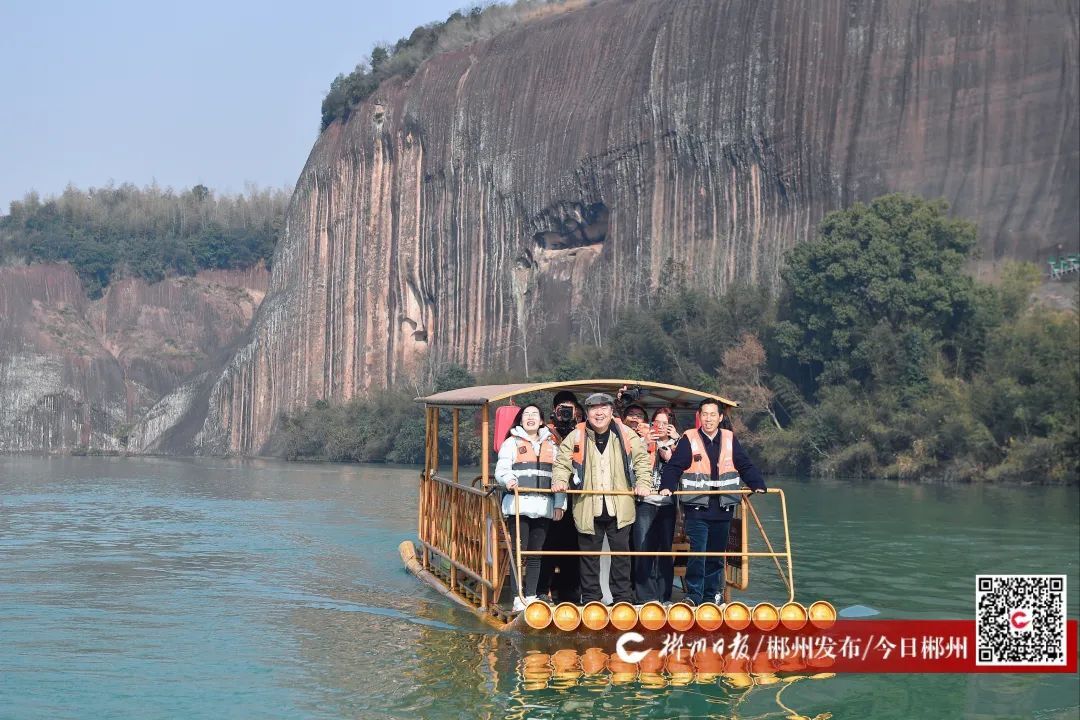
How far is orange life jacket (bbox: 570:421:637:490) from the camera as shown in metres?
14.0

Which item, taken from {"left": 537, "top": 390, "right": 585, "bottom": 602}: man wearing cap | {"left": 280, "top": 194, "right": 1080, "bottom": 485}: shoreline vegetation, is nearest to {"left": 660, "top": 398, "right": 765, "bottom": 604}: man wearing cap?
{"left": 537, "top": 390, "right": 585, "bottom": 602}: man wearing cap

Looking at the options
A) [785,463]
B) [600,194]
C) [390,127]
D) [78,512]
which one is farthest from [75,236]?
[78,512]

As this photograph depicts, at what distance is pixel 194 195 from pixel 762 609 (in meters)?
154

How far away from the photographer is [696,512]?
1411 centimetres

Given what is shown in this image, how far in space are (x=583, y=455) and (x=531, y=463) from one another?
0.51m

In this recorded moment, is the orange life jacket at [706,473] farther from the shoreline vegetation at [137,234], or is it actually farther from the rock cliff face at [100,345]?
the shoreline vegetation at [137,234]

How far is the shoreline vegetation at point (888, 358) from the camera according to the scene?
44.3m

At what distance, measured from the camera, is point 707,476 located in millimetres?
13859

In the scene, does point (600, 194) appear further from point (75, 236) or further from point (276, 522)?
point (75, 236)

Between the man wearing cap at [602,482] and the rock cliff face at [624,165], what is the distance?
5001 centimetres

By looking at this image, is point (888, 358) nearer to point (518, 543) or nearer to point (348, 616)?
point (348, 616)

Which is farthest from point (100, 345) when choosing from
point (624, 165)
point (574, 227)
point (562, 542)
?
point (562, 542)

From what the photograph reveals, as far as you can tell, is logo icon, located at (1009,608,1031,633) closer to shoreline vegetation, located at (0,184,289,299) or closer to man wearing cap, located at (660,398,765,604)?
man wearing cap, located at (660,398,765,604)

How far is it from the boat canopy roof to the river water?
2358 mm
